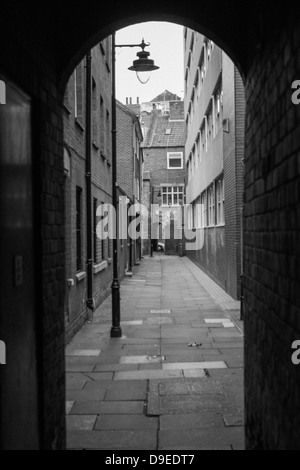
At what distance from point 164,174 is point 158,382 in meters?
47.8

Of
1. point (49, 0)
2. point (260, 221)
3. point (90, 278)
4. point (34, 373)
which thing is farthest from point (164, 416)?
point (90, 278)

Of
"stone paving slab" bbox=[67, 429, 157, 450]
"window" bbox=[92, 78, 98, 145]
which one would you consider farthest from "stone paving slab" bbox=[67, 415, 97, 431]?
"window" bbox=[92, 78, 98, 145]

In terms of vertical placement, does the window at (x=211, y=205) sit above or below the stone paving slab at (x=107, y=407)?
above

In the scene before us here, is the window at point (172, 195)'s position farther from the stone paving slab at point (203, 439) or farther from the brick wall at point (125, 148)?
the stone paving slab at point (203, 439)

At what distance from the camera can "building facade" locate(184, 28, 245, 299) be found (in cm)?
1427

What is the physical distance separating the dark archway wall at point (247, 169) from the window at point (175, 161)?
50.1 m

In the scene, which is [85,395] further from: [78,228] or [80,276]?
[78,228]

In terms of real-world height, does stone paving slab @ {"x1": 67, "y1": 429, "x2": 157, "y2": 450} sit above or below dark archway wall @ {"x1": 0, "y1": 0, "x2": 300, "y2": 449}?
below

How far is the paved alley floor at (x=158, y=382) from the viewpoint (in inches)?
204

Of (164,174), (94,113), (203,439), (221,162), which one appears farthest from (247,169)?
(164,174)

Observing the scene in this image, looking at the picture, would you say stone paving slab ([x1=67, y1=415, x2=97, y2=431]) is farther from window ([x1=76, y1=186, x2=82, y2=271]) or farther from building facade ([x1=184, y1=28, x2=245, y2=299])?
building facade ([x1=184, y1=28, x2=245, y2=299])

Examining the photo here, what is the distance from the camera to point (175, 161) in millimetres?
55062

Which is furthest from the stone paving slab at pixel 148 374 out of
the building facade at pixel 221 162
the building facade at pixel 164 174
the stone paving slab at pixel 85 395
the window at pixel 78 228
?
the building facade at pixel 164 174

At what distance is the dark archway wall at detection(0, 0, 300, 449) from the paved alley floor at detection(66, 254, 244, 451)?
781mm
